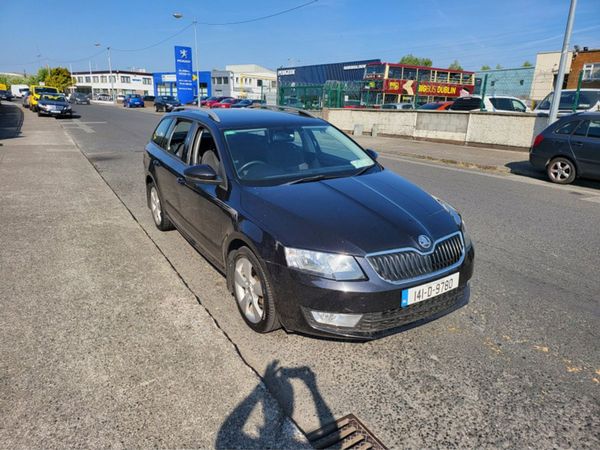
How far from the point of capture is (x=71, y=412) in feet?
7.82

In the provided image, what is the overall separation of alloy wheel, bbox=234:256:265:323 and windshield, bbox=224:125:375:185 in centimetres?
72

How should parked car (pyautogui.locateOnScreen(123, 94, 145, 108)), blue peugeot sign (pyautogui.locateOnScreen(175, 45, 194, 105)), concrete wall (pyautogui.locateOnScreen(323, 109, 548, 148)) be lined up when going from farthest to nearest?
parked car (pyautogui.locateOnScreen(123, 94, 145, 108))
blue peugeot sign (pyautogui.locateOnScreen(175, 45, 194, 105))
concrete wall (pyautogui.locateOnScreen(323, 109, 548, 148))

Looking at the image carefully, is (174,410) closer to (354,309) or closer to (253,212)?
(354,309)

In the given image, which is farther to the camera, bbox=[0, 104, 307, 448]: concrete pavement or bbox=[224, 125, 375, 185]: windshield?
bbox=[224, 125, 375, 185]: windshield

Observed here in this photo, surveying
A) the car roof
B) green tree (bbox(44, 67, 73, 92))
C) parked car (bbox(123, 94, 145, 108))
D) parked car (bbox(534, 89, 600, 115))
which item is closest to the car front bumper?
the car roof

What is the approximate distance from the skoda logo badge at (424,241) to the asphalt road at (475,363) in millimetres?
778

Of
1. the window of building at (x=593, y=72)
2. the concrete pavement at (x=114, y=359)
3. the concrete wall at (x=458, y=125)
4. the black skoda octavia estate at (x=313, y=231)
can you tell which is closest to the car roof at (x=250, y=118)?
the black skoda octavia estate at (x=313, y=231)

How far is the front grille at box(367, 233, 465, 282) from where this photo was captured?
2666 millimetres

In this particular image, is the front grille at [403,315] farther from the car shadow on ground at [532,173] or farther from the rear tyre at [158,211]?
the car shadow on ground at [532,173]

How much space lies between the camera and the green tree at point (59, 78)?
9838 cm

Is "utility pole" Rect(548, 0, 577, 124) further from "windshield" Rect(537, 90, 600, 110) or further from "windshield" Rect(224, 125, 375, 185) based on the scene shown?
"windshield" Rect(224, 125, 375, 185)

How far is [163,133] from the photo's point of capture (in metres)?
5.41

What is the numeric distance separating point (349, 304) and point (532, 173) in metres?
10.0

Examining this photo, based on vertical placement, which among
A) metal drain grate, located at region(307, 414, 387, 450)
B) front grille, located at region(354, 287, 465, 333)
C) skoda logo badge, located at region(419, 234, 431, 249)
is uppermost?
skoda logo badge, located at region(419, 234, 431, 249)
